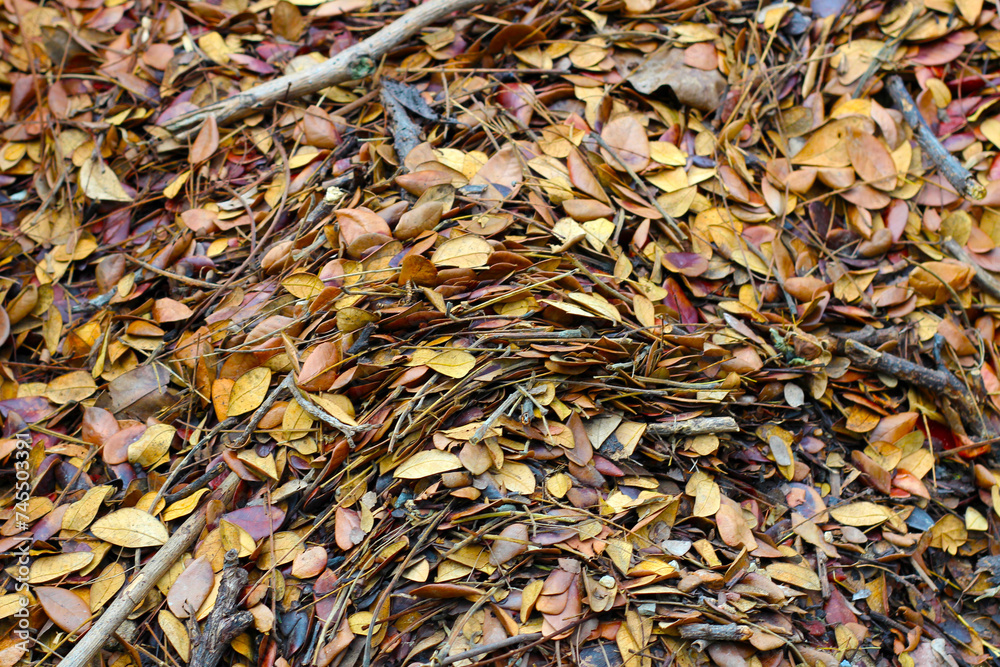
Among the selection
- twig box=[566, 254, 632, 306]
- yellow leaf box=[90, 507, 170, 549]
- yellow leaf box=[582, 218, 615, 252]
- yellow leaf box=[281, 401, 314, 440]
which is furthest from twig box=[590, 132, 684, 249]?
yellow leaf box=[90, 507, 170, 549]

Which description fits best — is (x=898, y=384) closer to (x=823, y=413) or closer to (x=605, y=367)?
(x=823, y=413)

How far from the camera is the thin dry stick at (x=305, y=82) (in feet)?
6.54

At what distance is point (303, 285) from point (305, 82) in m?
0.77

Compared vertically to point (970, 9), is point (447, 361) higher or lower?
lower

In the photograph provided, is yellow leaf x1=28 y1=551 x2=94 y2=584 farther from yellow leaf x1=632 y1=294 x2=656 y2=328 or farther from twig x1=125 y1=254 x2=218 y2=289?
yellow leaf x1=632 y1=294 x2=656 y2=328

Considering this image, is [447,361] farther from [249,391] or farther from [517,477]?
[249,391]

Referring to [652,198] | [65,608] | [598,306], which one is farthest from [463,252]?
[65,608]

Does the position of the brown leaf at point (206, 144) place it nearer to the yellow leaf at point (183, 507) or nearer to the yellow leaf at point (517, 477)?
the yellow leaf at point (183, 507)

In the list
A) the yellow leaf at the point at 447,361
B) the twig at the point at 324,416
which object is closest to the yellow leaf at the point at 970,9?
the yellow leaf at the point at 447,361

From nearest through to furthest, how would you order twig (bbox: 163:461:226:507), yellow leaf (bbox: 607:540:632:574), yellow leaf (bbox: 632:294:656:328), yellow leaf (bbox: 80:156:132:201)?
yellow leaf (bbox: 607:540:632:574)
twig (bbox: 163:461:226:507)
yellow leaf (bbox: 632:294:656:328)
yellow leaf (bbox: 80:156:132:201)

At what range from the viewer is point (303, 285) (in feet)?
5.31

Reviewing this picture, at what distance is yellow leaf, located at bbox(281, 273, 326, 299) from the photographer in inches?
62.9

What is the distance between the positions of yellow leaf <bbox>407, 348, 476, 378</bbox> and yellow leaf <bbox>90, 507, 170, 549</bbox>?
67cm

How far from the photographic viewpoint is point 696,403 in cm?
154
